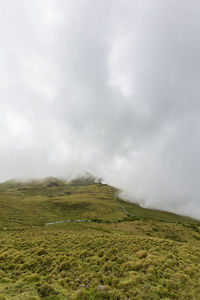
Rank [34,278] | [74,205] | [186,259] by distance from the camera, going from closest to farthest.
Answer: [34,278], [186,259], [74,205]

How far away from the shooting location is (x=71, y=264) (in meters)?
16.0

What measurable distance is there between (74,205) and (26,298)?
93275mm

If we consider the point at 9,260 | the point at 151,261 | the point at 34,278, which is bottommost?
the point at 9,260

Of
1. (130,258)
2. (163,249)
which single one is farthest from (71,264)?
(163,249)

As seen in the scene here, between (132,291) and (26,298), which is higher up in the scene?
(132,291)

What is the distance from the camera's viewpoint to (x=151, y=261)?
16.0 metres

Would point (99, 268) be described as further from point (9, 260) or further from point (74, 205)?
point (74, 205)

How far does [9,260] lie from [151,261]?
1856cm

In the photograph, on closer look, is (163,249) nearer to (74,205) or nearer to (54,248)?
(54,248)

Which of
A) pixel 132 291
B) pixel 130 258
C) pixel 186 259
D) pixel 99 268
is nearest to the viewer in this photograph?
pixel 132 291

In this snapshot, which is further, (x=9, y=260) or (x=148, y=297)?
(x=9, y=260)

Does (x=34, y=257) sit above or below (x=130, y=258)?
below

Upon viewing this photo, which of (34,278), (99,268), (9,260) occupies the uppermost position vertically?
(99,268)

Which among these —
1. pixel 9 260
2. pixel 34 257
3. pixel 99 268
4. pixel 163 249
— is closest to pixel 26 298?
pixel 99 268
